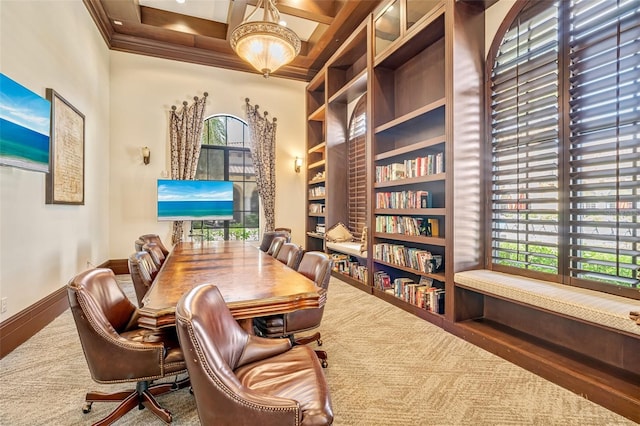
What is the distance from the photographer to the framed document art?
324 centimetres

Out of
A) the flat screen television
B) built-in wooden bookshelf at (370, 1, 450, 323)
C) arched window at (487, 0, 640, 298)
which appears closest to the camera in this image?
arched window at (487, 0, 640, 298)

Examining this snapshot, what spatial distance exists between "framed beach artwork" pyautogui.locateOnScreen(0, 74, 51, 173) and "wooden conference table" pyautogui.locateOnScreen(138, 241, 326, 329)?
1434mm

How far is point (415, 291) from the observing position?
3447 mm

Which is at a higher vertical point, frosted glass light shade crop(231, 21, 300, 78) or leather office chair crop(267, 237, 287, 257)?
frosted glass light shade crop(231, 21, 300, 78)

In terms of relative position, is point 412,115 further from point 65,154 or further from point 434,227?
point 65,154

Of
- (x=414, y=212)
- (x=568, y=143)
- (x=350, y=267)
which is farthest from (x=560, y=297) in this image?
(x=350, y=267)

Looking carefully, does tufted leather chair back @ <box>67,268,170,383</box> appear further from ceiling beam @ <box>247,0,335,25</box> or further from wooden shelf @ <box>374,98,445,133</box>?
ceiling beam @ <box>247,0,335,25</box>

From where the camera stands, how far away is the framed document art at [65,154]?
3242 mm

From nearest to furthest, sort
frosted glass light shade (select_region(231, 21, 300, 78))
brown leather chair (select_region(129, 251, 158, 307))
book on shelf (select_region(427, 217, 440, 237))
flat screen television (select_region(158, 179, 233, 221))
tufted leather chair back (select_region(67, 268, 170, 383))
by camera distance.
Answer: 1. tufted leather chair back (select_region(67, 268, 170, 383))
2. brown leather chair (select_region(129, 251, 158, 307))
3. frosted glass light shade (select_region(231, 21, 300, 78))
4. book on shelf (select_region(427, 217, 440, 237))
5. flat screen television (select_region(158, 179, 233, 221))

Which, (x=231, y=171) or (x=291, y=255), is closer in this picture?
(x=291, y=255)

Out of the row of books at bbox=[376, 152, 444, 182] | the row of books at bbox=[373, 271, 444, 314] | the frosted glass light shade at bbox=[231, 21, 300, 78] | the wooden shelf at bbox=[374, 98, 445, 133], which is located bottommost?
the row of books at bbox=[373, 271, 444, 314]

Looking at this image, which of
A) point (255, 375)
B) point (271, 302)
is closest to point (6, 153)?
point (271, 302)

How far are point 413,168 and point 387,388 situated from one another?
7.81 ft

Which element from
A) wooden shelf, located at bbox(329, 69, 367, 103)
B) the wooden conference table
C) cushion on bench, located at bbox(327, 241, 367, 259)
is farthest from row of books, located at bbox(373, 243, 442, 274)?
wooden shelf, located at bbox(329, 69, 367, 103)
